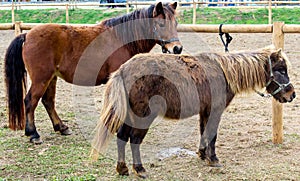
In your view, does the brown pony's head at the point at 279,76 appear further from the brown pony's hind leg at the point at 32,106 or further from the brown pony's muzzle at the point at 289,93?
the brown pony's hind leg at the point at 32,106

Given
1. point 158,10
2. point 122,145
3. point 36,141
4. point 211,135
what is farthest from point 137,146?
point 158,10

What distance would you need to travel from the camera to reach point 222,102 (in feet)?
14.5

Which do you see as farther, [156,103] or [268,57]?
[268,57]

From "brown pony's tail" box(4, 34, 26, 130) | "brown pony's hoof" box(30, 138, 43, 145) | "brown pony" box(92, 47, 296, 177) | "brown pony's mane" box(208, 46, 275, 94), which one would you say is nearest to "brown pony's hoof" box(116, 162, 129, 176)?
"brown pony" box(92, 47, 296, 177)

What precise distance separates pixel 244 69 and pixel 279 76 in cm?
40

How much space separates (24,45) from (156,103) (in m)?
2.22

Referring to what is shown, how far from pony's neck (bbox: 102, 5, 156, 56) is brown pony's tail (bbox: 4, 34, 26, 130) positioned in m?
1.25

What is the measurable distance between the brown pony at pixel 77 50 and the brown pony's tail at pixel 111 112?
137 cm

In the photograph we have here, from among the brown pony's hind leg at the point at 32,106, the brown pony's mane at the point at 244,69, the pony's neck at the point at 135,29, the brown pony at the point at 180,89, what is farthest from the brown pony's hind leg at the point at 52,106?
the brown pony's mane at the point at 244,69

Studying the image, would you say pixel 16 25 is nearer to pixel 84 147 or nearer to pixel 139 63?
pixel 84 147

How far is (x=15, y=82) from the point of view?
5.49 metres

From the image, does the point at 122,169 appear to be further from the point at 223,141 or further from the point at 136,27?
the point at 136,27

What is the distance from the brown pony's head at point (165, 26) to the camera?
17.4ft

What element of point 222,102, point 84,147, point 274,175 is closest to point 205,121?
point 222,102
